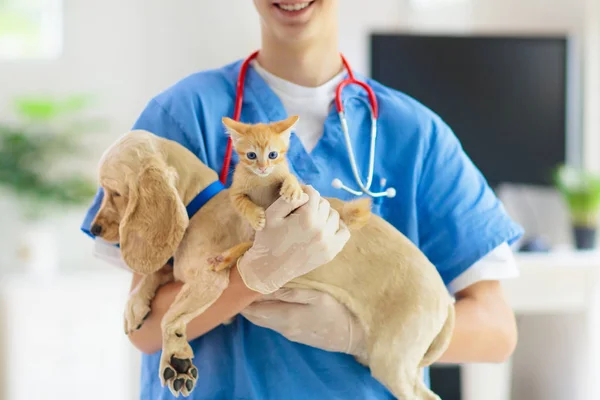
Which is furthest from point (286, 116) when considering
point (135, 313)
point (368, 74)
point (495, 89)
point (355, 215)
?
point (495, 89)

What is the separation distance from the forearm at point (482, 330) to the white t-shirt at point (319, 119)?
0.11 feet

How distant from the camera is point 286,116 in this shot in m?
1.17

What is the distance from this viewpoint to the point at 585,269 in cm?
274

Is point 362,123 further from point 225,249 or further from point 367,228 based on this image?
point 225,249

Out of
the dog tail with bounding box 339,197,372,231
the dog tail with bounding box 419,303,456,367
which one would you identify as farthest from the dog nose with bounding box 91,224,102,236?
the dog tail with bounding box 419,303,456,367

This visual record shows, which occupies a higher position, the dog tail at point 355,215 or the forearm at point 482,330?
the dog tail at point 355,215

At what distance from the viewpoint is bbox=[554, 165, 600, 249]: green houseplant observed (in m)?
2.93

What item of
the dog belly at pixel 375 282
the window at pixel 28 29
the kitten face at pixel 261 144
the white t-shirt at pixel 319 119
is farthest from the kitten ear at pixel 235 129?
the window at pixel 28 29

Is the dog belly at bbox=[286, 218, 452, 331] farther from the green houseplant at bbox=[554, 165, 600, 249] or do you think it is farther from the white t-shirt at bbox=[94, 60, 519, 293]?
the green houseplant at bbox=[554, 165, 600, 249]

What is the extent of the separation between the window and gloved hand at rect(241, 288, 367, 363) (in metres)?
3.11

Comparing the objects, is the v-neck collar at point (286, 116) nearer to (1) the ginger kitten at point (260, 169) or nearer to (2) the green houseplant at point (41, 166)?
(1) the ginger kitten at point (260, 169)

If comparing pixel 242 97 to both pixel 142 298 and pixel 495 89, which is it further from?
pixel 495 89

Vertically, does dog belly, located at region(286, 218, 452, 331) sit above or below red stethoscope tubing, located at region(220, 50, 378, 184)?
below

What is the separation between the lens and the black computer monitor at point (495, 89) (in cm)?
297
